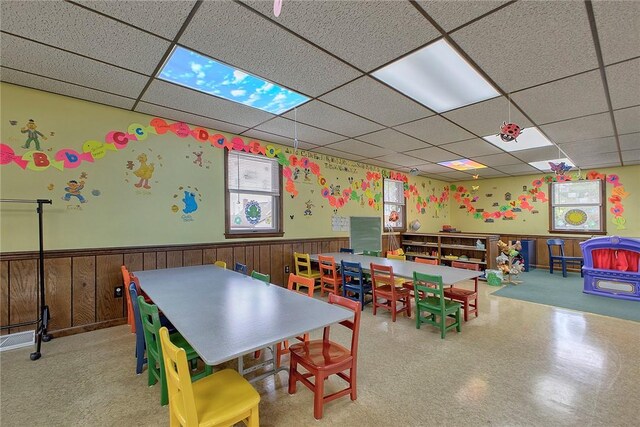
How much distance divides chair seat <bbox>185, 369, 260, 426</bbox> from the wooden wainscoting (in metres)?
2.41

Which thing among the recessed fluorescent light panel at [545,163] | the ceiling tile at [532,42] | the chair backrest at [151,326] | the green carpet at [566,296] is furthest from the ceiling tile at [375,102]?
the recessed fluorescent light panel at [545,163]

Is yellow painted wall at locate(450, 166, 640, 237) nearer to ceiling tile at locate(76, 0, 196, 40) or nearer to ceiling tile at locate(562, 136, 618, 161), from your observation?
ceiling tile at locate(562, 136, 618, 161)

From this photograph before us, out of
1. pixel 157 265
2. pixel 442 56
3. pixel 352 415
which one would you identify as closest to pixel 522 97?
pixel 442 56

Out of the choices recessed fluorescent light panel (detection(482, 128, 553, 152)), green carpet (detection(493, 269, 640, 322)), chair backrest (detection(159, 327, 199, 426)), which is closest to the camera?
chair backrest (detection(159, 327, 199, 426))

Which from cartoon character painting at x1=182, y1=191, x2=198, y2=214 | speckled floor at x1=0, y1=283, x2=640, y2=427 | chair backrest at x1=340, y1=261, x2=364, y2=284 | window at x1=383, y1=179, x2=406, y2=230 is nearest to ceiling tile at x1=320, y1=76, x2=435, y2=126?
chair backrest at x1=340, y1=261, x2=364, y2=284

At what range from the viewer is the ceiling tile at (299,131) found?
376 centimetres

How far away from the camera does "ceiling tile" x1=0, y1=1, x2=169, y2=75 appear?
1760 millimetres

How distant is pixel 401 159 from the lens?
18.9 feet

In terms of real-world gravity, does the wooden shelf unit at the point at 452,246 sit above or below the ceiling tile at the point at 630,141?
below

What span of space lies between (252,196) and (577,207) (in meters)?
7.68

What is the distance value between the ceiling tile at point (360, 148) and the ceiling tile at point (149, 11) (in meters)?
2.98

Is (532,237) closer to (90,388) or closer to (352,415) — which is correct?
(352,415)

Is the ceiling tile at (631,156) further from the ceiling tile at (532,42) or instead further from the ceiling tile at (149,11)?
the ceiling tile at (149,11)

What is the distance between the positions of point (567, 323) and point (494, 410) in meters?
2.41
